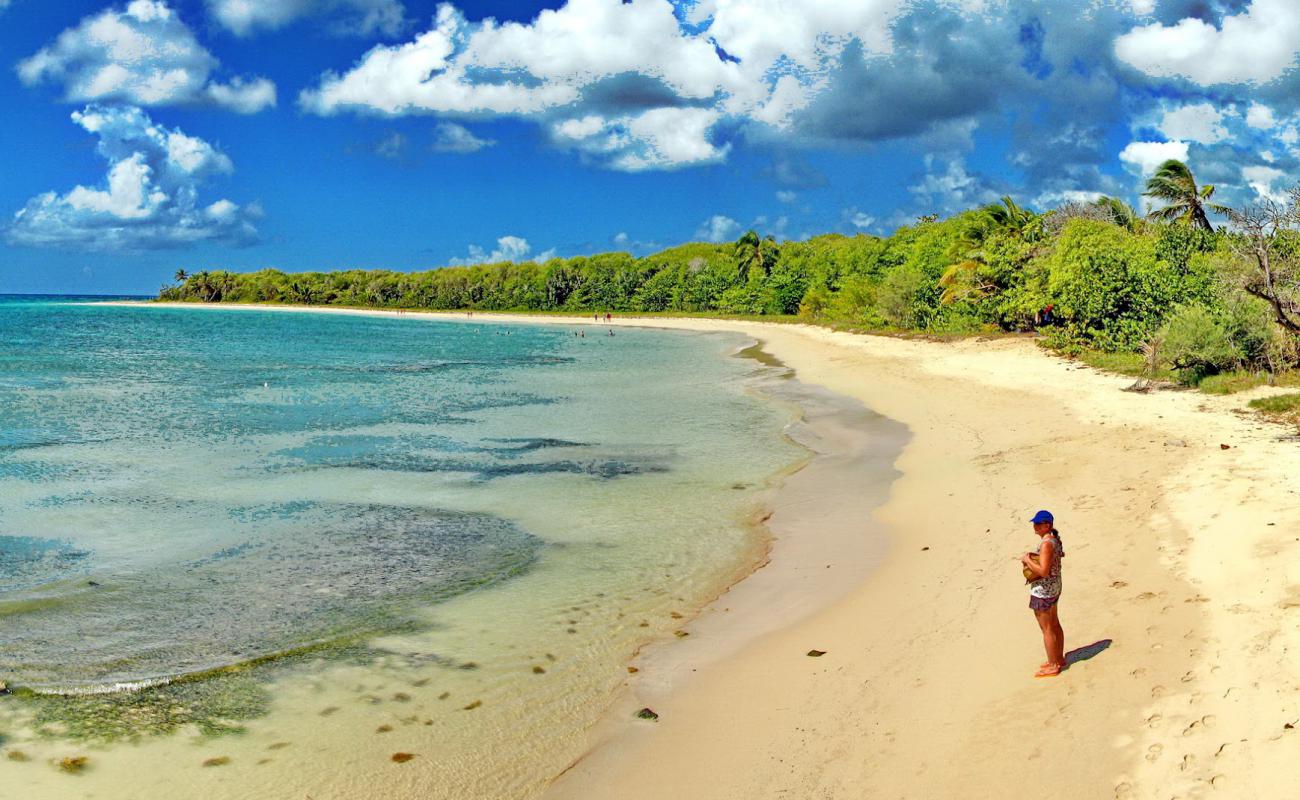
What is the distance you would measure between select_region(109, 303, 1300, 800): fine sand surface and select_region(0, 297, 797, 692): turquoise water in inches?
97.7

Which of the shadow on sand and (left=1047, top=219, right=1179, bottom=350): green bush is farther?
(left=1047, top=219, right=1179, bottom=350): green bush

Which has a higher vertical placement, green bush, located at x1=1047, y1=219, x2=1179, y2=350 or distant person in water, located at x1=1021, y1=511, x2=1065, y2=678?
green bush, located at x1=1047, y1=219, x2=1179, y2=350

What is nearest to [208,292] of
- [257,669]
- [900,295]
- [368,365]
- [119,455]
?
[368,365]

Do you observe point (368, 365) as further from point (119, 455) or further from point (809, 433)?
point (809, 433)

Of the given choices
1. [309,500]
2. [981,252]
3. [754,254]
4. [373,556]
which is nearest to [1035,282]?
[981,252]

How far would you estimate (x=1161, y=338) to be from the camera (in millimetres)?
23125

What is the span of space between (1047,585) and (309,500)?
12.6 metres

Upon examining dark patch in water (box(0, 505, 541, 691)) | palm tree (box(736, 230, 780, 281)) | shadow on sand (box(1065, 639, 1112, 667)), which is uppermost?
palm tree (box(736, 230, 780, 281))

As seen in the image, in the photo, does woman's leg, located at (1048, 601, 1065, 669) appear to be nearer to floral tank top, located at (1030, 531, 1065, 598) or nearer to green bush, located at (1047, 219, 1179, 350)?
floral tank top, located at (1030, 531, 1065, 598)

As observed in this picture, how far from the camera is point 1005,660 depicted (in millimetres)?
7664

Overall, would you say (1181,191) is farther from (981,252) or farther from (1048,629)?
(1048,629)

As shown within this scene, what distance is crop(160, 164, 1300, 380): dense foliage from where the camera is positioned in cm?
2203

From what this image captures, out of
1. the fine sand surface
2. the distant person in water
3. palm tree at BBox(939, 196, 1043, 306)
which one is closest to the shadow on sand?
the fine sand surface

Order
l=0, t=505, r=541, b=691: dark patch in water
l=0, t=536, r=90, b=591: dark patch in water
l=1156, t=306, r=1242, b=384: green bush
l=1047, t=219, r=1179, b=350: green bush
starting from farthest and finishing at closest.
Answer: l=1047, t=219, r=1179, b=350: green bush → l=1156, t=306, r=1242, b=384: green bush → l=0, t=536, r=90, b=591: dark patch in water → l=0, t=505, r=541, b=691: dark patch in water
